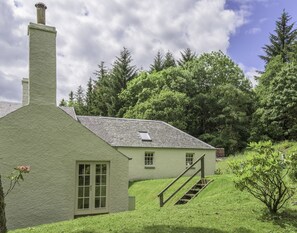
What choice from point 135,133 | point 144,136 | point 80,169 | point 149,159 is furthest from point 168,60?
point 80,169

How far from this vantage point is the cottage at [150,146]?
21.7m

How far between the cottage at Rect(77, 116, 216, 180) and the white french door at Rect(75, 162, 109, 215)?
10.1 m

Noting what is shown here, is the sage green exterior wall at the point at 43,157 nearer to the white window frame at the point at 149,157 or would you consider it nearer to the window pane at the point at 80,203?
the window pane at the point at 80,203

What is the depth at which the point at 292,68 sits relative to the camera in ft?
96.3

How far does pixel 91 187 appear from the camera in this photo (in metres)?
10.5

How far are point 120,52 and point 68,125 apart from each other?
39.1m

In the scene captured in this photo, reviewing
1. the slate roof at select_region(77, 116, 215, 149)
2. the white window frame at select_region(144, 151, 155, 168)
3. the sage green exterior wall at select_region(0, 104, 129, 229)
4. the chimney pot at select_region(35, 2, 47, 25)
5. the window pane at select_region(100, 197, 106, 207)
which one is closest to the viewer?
the sage green exterior wall at select_region(0, 104, 129, 229)

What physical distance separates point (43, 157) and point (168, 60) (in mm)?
40678

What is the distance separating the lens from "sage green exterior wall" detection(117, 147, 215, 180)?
21562 millimetres

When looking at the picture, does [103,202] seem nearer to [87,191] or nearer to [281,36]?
[87,191]

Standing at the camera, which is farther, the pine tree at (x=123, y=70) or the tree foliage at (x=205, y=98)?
the pine tree at (x=123, y=70)

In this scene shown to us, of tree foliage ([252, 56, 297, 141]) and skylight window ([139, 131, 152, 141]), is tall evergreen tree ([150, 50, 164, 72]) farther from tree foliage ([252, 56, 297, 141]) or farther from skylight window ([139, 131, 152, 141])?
skylight window ([139, 131, 152, 141])

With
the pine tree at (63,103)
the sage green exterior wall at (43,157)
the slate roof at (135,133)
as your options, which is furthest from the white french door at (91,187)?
the pine tree at (63,103)

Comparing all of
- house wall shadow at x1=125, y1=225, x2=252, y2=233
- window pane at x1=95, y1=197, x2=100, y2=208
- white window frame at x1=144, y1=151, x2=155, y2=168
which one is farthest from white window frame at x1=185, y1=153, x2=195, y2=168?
house wall shadow at x1=125, y1=225, x2=252, y2=233
